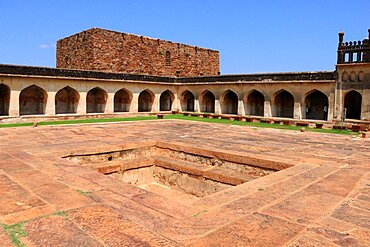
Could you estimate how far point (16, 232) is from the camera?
9.93 feet

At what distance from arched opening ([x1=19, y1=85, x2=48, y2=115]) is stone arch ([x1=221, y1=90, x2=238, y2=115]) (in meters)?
12.0

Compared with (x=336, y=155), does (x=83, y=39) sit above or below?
above

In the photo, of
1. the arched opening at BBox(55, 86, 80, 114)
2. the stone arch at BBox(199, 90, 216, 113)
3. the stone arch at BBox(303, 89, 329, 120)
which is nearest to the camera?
the stone arch at BBox(303, 89, 329, 120)

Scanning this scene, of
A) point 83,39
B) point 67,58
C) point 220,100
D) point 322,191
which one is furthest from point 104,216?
point 67,58

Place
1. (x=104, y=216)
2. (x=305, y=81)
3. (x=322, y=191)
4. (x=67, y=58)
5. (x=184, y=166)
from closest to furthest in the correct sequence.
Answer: (x=104, y=216)
(x=322, y=191)
(x=184, y=166)
(x=305, y=81)
(x=67, y=58)

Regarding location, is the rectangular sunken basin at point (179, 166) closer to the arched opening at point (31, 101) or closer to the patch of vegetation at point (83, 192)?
the patch of vegetation at point (83, 192)

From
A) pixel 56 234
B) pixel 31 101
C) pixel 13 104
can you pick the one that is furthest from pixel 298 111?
pixel 56 234

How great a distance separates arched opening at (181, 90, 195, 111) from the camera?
2536 centimetres

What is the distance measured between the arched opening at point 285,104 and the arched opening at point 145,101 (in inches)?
370

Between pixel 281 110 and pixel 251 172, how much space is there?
603 inches

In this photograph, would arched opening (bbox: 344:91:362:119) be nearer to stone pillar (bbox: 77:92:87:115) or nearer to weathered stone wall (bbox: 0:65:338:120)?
weathered stone wall (bbox: 0:65:338:120)

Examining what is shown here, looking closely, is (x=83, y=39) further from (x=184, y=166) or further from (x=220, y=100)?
(x=184, y=166)

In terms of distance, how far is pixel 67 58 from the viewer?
89.0ft

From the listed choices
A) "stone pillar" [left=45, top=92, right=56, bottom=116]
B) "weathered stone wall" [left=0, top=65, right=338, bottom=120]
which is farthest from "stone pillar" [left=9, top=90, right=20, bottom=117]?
"stone pillar" [left=45, top=92, right=56, bottom=116]
